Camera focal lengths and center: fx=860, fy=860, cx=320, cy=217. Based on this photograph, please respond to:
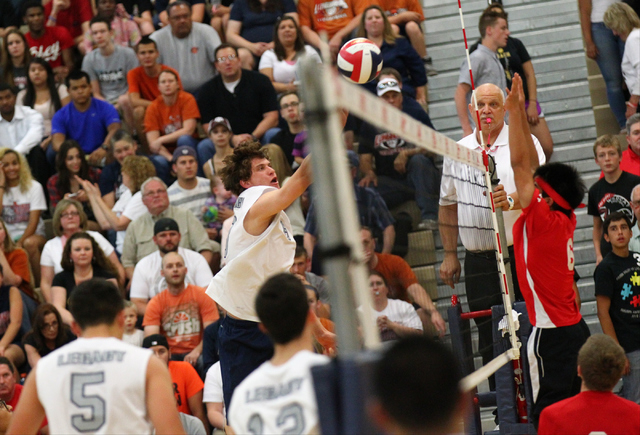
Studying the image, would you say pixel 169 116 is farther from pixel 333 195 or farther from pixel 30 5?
pixel 333 195

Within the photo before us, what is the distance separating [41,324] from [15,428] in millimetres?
4997

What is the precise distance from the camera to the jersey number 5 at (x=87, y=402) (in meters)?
3.85

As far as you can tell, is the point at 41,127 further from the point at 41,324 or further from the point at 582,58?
the point at 582,58

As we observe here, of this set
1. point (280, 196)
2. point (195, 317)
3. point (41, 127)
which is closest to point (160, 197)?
point (195, 317)

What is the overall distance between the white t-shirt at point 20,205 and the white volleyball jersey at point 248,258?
5.91m

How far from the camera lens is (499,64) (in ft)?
32.9

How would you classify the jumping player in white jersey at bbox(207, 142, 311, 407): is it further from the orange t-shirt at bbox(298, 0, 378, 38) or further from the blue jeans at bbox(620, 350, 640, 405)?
the orange t-shirt at bbox(298, 0, 378, 38)

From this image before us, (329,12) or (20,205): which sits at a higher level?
(329,12)

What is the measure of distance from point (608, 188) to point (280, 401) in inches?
257

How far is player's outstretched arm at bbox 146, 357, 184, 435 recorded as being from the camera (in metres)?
3.88

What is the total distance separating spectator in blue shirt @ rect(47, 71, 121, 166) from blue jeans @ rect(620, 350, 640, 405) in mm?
7193

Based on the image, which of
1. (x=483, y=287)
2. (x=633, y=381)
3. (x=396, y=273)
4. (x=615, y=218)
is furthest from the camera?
(x=615, y=218)

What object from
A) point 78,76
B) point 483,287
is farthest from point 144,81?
point 483,287

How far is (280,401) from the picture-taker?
346 cm
